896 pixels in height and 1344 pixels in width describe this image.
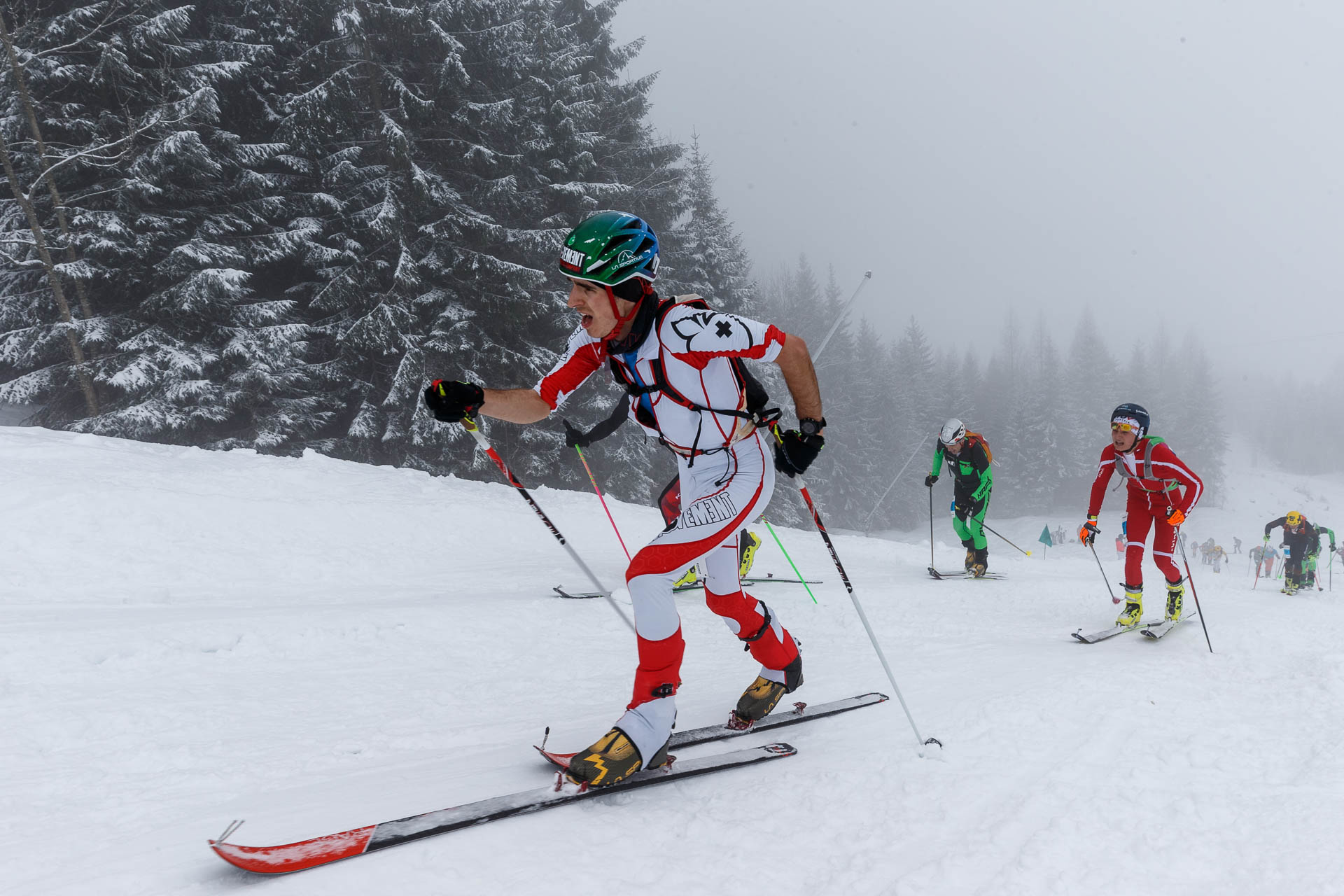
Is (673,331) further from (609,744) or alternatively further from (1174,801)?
(1174,801)

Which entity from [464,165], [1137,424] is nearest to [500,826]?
[1137,424]

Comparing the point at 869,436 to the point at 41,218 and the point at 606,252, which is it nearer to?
the point at 41,218

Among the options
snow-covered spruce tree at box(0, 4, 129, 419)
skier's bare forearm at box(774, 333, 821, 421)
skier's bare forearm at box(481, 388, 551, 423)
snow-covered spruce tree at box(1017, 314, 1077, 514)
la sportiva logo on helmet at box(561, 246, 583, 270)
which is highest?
snow-covered spruce tree at box(0, 4, 129, 419)

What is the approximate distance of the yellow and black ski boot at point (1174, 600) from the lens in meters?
6.73

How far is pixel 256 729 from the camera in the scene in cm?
368

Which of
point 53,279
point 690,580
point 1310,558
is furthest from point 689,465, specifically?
point 53,279

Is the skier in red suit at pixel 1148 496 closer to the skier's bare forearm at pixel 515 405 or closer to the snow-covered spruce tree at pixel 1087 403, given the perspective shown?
the skier's bare forearm at pixel 515 405

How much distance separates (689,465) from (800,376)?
740 mm

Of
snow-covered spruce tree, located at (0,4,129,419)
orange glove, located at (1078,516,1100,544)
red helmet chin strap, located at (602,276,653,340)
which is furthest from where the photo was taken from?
snow-covered spruce tree, located at (0,4,129,419)

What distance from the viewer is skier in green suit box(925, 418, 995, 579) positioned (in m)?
10.7

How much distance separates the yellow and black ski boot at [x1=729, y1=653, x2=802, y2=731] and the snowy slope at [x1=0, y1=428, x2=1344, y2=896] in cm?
15

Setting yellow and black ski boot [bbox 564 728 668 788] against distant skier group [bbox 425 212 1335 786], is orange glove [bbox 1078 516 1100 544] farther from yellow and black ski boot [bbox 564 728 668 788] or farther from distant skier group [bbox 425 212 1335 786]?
yellow and black ski boot [bbox 564 728 668 788]

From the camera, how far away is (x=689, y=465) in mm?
3498

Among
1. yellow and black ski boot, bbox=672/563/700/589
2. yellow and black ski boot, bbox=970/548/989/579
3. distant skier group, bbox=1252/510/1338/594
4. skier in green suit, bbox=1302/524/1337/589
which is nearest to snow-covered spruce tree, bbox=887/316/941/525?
skier in green suit, bbox=1302/524/1337/589
